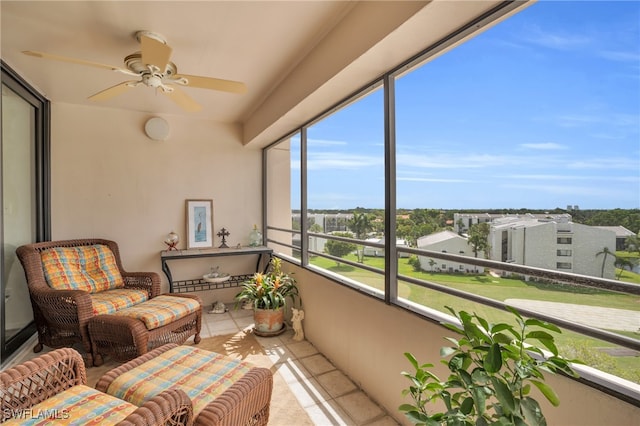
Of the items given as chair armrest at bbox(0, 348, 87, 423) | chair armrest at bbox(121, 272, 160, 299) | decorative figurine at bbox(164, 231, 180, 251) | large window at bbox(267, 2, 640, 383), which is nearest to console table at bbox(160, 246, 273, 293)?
decorative figurine at bbox(164, 231, 180, 251)

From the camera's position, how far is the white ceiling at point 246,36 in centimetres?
163

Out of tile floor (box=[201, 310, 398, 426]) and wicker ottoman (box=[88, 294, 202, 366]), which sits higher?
wicker ottoman (box=[88, 294, 202, 366])

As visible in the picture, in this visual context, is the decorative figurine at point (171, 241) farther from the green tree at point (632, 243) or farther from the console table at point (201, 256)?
the green tree at point (632, 243)

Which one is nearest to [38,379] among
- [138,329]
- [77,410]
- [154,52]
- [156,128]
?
[77,410]

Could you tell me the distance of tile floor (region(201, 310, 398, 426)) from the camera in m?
1.90

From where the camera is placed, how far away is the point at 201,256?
12.2ft

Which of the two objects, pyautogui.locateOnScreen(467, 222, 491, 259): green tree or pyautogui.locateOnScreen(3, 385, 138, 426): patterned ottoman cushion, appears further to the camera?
pyautogui.locateOnScreen(467, 222, 491, 259): green tree

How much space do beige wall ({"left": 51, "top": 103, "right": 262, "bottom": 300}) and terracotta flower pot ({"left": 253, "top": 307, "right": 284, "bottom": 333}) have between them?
1340mm

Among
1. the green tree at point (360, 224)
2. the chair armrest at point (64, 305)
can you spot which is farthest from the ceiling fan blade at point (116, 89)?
the green tree at point (360, 224)

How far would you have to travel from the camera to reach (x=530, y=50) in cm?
131

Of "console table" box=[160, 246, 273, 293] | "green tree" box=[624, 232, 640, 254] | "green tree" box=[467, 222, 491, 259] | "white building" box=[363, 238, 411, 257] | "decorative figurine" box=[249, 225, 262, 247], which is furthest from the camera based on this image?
"decorative figurine" box=[249, 225, 262, 247]

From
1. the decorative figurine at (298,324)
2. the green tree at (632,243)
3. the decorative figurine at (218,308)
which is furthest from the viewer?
the decorative figurine at (218,308)

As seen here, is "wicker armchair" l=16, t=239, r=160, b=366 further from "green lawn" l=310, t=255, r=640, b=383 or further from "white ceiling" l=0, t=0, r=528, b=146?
"green lawn" l=310, t=255, r=640, b=383

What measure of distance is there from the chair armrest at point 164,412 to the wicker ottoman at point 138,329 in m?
1.49
